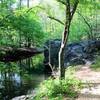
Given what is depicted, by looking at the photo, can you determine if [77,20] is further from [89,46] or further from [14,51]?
[89,46]

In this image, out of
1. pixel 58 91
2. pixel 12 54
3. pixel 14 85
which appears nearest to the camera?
pixel 58 91

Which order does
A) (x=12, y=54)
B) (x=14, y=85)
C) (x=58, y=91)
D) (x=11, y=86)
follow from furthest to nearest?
1. (x=12, y=54)
2. (x=14, y=85)
3. (x=11, y=86)
4. (x=58, y=91)

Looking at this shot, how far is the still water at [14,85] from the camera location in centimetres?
1928

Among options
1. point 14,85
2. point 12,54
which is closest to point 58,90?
point 14,85

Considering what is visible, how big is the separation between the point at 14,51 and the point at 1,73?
57.7ft

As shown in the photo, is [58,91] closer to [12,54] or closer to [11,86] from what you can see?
[11,86]

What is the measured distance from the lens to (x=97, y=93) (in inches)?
521

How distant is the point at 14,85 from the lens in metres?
22.3

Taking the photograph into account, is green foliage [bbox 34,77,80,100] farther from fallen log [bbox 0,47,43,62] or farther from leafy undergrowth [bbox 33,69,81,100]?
fallen log [bbox 0,47,43,62]

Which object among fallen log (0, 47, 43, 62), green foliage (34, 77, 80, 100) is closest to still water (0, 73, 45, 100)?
green foliage (34, 77, 80, 100)

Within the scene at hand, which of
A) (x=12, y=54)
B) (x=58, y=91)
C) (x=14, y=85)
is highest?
(x=58, y=91)

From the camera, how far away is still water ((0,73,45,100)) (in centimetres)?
1928

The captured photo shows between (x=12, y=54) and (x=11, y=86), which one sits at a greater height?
(x=12, y=54)

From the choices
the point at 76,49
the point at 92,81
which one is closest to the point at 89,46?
the point at 76,49
